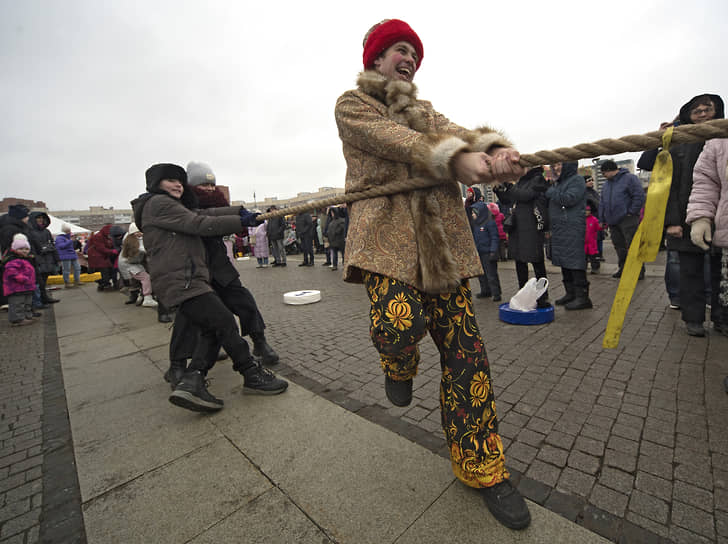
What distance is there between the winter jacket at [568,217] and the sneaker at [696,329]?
132 cm

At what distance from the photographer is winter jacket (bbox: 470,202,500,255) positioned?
5.92m

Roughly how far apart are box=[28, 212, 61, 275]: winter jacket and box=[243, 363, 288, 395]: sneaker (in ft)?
28.4

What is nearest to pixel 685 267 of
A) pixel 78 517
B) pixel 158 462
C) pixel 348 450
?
pixel 348 450

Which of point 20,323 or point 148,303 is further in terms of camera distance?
point 148,303

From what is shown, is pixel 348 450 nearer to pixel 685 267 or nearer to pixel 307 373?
pixel 307 373

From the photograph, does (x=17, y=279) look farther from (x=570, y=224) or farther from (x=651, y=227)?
(x=570, y=224)

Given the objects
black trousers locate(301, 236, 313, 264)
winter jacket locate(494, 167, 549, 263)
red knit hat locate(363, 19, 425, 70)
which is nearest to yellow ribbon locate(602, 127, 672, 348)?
red knit hat locate(363, 19, 425, 70)

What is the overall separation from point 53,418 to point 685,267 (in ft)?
19.2

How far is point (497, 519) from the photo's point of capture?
153 centimetres

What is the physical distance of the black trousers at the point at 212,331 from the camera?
9.05 feet

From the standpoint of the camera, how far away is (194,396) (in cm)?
263

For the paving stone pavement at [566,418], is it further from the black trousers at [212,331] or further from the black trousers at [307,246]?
the black trousers at [307,246]

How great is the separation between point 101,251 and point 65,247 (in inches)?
95.5

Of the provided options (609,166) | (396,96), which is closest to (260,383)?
(396,96)
